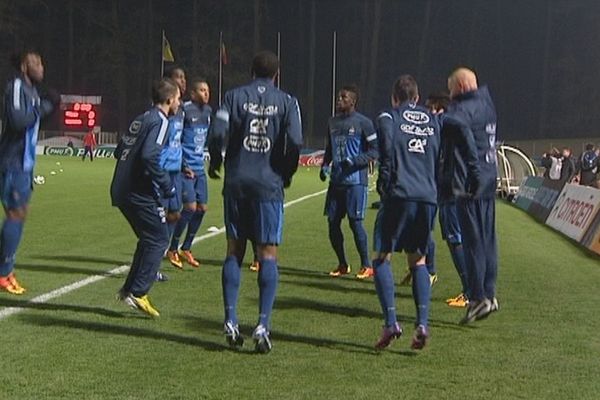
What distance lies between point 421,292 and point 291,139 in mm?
1401

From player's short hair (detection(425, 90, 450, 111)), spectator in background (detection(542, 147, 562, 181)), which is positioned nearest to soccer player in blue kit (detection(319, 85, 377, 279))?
player's short hair (detection(425, 90, 450, 111))

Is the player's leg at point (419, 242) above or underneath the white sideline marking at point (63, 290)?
above

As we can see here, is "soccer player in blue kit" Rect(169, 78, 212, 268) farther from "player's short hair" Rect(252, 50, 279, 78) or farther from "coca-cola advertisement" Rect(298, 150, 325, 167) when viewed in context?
"coca-cola advertisement" Rect(298, 150, 325, 167)

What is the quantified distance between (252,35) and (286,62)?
3.39 meters

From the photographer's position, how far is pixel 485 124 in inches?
298

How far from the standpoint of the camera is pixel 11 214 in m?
8.44

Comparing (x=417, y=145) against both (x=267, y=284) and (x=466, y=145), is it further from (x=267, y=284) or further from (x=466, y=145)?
(x=267, y=284)

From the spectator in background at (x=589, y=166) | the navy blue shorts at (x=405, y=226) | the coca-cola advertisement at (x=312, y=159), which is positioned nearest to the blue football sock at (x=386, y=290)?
the navy blue shorts at (x=405, y=226)

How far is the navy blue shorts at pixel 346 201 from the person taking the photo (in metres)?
10.3

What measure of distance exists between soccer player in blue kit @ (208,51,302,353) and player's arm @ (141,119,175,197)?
2.91ft

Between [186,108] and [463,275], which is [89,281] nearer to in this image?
[186,108]

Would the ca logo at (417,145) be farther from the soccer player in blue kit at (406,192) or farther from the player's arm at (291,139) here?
the player's arm at (291,139)

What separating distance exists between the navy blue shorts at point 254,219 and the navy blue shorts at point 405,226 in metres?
0.78

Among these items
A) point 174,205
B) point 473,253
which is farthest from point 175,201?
point 473,253
